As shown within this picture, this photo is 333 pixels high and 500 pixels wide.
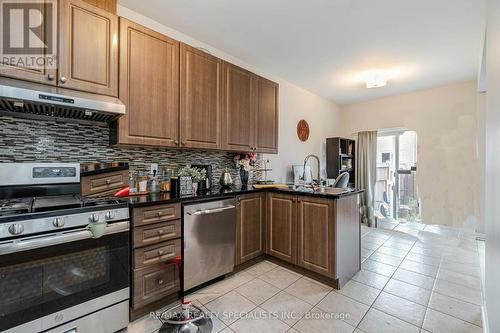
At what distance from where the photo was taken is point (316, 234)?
2271 mm

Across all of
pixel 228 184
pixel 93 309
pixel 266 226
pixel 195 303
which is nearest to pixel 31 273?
pixel 93 309

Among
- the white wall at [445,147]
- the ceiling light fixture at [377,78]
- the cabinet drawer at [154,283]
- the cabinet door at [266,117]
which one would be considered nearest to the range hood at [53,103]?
the cabinet drawer at [154,283]

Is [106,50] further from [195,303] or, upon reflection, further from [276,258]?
[276,258]

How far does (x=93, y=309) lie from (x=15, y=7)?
1.93 metres

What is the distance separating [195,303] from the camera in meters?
1.92

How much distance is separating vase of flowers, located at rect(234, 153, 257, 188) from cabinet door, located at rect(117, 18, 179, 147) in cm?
104

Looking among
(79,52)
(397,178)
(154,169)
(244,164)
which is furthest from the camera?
(397,178)

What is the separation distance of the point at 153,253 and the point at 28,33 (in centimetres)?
167

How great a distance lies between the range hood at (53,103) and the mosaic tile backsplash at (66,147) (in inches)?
3.1

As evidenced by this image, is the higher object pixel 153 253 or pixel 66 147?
pixel 66 147

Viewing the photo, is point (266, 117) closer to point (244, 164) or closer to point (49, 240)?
point (244, 164)

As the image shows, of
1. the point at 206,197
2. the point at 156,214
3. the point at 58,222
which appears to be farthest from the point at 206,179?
the point at 58,222

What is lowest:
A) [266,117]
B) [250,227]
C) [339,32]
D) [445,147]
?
[250,227]

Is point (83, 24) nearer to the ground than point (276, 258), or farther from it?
farther from it
